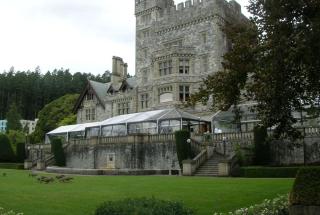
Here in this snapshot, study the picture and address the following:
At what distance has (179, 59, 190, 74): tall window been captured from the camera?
42.5 meters

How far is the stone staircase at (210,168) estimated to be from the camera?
26327 millimetres

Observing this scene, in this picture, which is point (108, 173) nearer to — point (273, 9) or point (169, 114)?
point (169, 114)

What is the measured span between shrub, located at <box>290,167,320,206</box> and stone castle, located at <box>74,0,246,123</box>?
28.3 meters

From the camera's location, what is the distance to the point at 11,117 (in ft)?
276

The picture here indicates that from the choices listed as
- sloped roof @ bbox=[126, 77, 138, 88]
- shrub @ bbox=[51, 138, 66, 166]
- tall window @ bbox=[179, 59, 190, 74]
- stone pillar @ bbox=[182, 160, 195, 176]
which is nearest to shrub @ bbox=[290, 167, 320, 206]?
stone pillar @ bbox=[182, 160, 195, 176]

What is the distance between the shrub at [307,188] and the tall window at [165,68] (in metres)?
33.1

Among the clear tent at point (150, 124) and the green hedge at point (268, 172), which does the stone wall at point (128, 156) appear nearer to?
the clear tent at point (150, 124)

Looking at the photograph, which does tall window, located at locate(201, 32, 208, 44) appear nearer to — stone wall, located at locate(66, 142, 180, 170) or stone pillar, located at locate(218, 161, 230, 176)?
stone wall, located at locate(66, 142, 180, 170)

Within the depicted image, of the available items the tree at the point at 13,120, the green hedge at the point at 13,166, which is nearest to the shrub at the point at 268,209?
the green hedge at the point at 13,166

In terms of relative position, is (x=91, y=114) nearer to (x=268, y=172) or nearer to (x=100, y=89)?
(x=100, y=89)

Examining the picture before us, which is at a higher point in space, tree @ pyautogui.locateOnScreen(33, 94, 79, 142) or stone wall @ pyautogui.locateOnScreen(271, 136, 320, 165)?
tree @ pyautogui.locateOnScreen(33, 94, 79, 142)

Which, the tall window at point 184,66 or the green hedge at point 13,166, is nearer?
the green hedge at point 13,166

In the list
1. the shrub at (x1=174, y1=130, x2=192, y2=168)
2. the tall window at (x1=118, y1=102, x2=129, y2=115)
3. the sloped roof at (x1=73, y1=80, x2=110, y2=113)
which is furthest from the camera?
the sloped roof at (x1=73, y1=80, x2=110, y2=113)

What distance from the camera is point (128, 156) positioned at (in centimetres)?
3350
